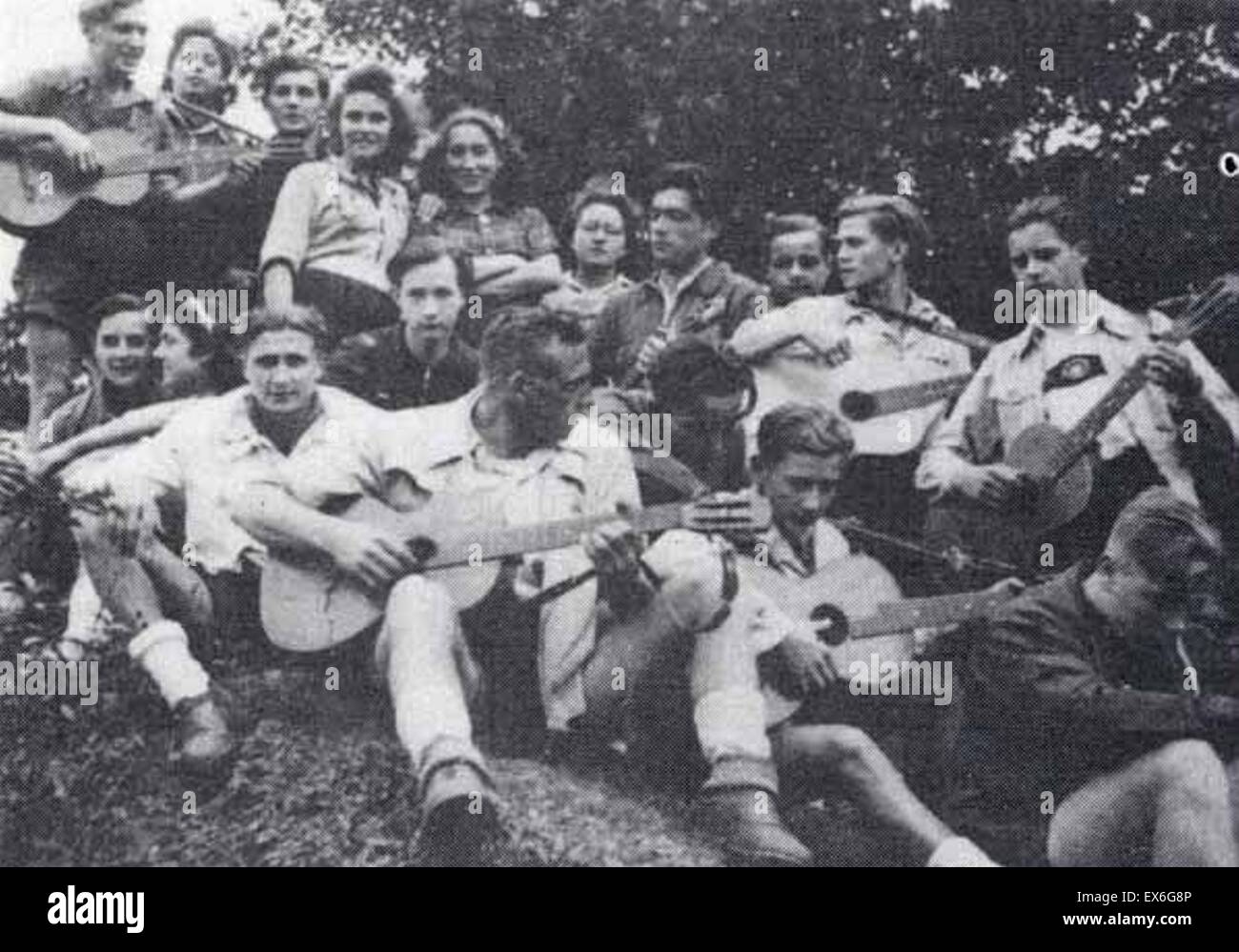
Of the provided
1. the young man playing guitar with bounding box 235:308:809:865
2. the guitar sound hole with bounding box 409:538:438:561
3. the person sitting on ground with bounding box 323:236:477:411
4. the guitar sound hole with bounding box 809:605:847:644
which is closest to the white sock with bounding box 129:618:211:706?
the young man playing guitar with bounding box 235:308:809:865

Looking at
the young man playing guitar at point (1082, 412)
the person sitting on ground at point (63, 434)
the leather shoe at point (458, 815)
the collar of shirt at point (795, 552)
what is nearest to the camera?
the leather shoe at point (458, 815)

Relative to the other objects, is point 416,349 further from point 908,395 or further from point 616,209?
point 908,395

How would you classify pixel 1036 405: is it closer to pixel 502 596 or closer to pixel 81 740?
pixel 502 596

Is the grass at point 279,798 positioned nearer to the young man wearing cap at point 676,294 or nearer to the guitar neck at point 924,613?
the guitar neck at point 924,613

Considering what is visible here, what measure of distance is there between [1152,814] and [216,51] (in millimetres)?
4573

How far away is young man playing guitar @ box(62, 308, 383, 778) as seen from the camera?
23.4ft

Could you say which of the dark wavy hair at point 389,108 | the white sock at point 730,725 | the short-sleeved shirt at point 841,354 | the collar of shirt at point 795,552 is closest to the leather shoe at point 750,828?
the white sock at point 730,725

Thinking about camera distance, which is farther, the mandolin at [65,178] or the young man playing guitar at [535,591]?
the mandolin at [65,178]

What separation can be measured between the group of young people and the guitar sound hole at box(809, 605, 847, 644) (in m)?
0.04

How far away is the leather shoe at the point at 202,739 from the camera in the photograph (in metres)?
6.98

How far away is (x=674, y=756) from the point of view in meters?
6.95

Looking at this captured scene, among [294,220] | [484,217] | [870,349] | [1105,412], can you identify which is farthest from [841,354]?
[294,220]

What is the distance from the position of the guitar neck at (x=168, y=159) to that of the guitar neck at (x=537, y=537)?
1.87 m

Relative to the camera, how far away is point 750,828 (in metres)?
6.84
